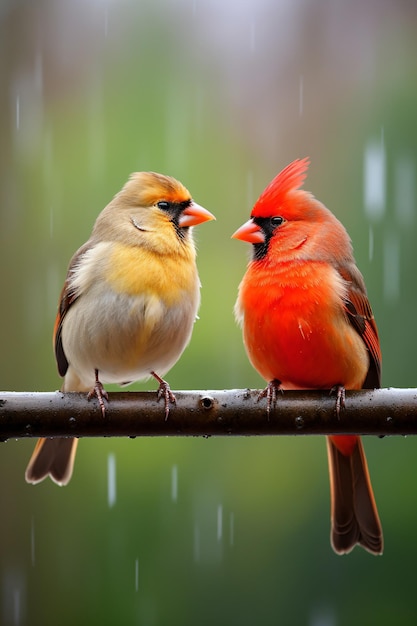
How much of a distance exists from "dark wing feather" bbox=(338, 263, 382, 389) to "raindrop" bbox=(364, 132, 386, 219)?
144cm

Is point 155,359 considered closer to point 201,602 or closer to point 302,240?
point 302,240

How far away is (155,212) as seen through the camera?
206cm

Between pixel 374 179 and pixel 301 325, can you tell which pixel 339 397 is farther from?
pixel 374 179

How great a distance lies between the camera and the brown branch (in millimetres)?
1935

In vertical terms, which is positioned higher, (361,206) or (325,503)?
(361,206)

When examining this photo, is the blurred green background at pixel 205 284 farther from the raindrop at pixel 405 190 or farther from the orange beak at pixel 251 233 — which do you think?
the orange beak at pixel 251 233

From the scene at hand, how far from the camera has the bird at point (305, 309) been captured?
209 centimetres

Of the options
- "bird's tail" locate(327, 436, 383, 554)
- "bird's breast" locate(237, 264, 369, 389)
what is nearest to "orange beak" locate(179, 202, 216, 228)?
"bird's breast" locate(237, 264, 369, 389)

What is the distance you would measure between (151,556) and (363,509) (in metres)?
2.02

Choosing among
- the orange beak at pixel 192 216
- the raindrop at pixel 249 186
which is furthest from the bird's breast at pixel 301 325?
the raindrop at pixel 249 186


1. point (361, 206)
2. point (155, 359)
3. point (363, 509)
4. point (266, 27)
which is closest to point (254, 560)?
point (361, 206)

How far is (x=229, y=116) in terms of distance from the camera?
4.52 metres

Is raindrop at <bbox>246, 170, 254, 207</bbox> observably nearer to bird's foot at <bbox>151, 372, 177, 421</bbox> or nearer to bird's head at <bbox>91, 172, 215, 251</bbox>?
bird's head at <bbox>91, 172, 215, 251</bbox>

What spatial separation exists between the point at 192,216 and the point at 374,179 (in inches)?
73.1
